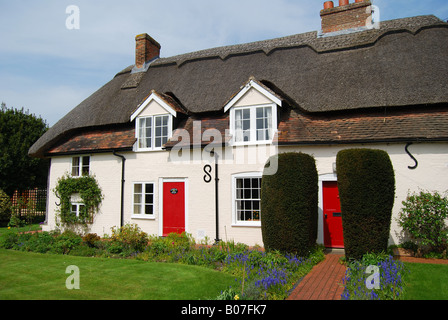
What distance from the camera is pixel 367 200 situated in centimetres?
794

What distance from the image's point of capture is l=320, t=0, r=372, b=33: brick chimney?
48.2 ft

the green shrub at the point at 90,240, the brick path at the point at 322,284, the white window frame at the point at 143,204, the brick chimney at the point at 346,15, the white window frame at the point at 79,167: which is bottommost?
the brick path at the point at 322,284

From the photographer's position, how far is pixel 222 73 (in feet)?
48.3

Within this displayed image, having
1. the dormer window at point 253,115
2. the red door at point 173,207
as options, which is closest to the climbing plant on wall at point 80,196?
the red door at point 173,207

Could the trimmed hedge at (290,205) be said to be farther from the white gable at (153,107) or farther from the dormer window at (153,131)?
the white gable at (153,107)

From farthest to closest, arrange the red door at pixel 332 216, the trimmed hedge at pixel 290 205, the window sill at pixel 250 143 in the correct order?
1. the window sill at pixel 250 143
2. the red door at pixel 332 216
3. the trimmed hedge at pixel 290 205

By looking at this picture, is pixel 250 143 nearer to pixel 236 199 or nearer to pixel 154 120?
pixel 236 199

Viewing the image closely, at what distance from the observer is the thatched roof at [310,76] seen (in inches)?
432

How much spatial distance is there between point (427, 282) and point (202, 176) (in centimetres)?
798

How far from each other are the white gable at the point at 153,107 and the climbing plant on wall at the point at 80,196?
3821mm
